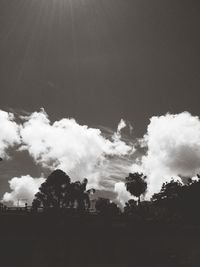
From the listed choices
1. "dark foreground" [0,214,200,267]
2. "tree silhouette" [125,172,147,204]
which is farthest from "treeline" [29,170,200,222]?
"dark foreground" [0,214,200,267]

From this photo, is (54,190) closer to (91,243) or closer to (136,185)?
(136,185)

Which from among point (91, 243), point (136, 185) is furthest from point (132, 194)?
point (91, 243)

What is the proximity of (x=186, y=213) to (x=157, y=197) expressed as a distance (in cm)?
3430

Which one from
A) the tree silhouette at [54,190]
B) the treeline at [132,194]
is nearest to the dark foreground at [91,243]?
the treeline at [132,194]

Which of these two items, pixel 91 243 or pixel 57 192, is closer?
pixel 91 243

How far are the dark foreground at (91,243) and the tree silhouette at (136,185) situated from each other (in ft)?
134

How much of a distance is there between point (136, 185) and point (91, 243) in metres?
46.2

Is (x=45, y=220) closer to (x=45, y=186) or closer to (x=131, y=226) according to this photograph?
(x=131, y=226)

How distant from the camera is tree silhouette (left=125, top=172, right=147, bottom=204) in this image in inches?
2965

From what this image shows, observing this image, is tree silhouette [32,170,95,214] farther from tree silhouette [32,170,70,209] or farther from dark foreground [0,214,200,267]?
dark foreground [0,214,200,267]

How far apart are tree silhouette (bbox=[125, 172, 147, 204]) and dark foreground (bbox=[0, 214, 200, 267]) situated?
4095 cm

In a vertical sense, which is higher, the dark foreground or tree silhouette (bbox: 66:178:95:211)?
tree silhouette (bbox: 66:178:95:211)

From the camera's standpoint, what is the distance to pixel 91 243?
29953mm

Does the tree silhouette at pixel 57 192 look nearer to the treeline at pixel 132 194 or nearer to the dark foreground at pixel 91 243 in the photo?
the treeline at pixel 132 194
